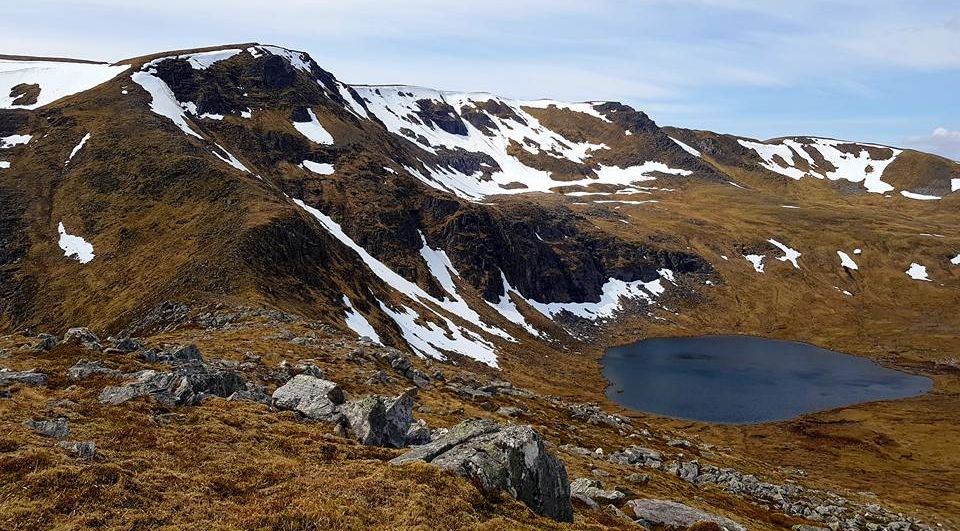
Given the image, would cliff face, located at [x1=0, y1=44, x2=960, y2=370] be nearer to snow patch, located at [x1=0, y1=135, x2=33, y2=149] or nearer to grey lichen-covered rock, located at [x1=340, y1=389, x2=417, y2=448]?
snow patch, located at [x1=0, y1=135, x2=33, y2=149]

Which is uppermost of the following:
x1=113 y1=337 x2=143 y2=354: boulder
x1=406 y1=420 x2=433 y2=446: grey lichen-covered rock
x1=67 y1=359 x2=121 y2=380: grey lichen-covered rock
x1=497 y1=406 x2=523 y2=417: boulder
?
x1=67 y1=359 x2=121 y2=380: grey lichen-covered rock

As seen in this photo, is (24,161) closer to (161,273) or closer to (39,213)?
(39,213)

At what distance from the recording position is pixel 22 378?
2409cm

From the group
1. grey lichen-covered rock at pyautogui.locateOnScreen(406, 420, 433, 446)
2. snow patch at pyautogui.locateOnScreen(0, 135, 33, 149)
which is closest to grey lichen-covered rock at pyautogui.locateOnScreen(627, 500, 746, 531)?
grey lichen-covered rock at pyautogui.locateOnScreen(406, 420, 433, 446)

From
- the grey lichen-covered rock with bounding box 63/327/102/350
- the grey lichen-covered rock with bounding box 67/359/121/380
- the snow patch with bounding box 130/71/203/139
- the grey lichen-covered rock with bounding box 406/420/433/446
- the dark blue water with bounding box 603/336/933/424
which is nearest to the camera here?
the grey lichen-covered rock with bounding box 67/359/121/380

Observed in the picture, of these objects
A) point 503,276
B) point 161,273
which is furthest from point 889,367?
point 161,273

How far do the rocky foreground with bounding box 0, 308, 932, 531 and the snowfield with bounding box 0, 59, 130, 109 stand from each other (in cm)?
11906

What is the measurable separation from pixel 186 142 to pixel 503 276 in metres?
90.9

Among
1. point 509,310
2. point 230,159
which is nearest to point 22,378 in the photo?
point 230,159

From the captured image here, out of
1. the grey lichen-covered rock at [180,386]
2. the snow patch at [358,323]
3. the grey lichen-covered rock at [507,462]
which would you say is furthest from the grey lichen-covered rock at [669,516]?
the snow patch at [358,323]

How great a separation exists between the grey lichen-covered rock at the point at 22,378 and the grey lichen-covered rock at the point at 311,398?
10.0 meters

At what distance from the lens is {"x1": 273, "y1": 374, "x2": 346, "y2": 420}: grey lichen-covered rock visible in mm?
27734

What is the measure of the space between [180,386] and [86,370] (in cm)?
489

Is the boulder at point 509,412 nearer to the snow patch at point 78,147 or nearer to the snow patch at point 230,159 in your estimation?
the snow patch at point 230,159
